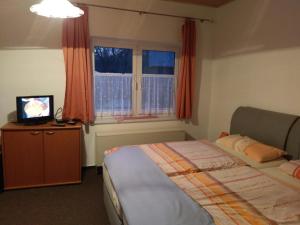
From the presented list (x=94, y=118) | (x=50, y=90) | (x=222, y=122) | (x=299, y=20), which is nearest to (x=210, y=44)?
(x=222, y=122)

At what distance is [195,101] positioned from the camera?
4.21 metres

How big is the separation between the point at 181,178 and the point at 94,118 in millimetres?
2016

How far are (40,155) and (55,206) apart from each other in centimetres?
69

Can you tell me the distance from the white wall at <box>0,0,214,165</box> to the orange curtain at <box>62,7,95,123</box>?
157 mm

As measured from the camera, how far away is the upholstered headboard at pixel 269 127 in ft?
8.39

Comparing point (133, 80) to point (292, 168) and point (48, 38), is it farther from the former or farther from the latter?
point (292, 168)

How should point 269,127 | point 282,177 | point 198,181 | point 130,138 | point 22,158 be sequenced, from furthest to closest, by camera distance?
point 130,138
point 22,158
point 269,127
point 282,177
point 198,181

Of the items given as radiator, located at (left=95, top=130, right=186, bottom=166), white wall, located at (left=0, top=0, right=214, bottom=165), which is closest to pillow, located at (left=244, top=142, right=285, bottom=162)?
radiator, located at (left=95, top=130, right=186, bottom=166)

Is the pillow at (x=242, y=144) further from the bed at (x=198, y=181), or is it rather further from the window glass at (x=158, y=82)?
the window glass at (x=158, y=82)

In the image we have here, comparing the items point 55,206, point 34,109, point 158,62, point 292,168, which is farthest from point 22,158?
point 292,168

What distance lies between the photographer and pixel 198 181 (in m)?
1.95

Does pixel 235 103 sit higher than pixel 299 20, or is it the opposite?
pixel 299 20

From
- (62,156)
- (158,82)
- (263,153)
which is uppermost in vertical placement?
(158,82)

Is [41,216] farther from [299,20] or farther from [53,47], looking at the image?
[299,20]
